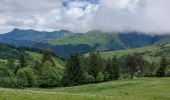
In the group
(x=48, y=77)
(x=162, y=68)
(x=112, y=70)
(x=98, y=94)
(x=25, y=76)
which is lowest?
(x=25, y=76)

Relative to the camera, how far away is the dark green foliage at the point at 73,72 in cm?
13162

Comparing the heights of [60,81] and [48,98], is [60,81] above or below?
below

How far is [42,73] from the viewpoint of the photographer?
136m

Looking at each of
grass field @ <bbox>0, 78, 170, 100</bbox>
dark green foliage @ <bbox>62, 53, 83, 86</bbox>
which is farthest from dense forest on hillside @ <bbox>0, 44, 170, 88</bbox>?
grass field @ <bbox>0, 78, 170, 100</bbox>

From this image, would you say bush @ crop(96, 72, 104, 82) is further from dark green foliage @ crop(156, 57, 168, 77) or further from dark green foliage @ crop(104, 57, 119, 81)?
dark green foliage @ crop(156, 57, 168, 77)

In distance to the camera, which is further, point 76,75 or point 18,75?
point 18,75

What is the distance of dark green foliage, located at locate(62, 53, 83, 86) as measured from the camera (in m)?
132

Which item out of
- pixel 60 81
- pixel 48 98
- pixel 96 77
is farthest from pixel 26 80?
pixel 48 98

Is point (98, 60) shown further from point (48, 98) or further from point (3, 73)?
point (48, 98)

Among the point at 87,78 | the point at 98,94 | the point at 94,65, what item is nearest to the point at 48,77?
the point at 87,78

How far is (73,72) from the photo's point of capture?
132500mm

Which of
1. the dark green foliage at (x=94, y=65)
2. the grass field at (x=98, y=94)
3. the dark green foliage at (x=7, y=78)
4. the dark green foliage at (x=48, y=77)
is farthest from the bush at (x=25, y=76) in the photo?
the grass field at (x=98, y=94)

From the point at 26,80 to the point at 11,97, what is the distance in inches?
4819

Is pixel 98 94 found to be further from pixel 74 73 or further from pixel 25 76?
pixel 25 76
